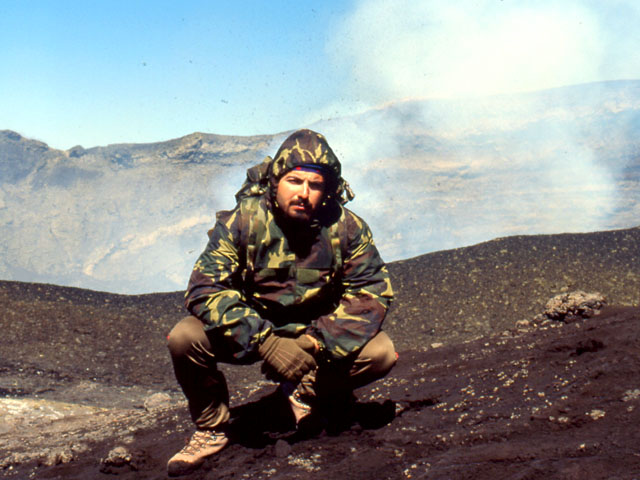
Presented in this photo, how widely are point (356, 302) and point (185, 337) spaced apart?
Answer: 2.68 feet

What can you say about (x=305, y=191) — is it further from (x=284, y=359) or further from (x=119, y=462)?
(x=119, y=462)

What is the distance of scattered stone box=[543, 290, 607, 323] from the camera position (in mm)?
5660

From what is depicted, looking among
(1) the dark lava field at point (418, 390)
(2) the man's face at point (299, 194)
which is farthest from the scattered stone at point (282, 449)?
(2) the man's face at point (299, 194)

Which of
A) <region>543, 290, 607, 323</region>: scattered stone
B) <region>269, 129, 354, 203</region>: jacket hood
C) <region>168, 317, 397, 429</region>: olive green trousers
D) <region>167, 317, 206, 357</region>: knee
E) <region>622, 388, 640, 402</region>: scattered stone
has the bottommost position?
<region>543, 290, 607, 323</region>: scattered stone

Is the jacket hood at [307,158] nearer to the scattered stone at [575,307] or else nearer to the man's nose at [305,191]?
the man's nose at [305,191]

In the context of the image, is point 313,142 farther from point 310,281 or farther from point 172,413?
point 172,413

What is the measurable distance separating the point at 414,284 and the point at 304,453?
21.2 feet

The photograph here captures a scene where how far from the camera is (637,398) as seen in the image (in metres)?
2.93

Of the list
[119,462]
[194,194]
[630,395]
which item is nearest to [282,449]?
[119,462]

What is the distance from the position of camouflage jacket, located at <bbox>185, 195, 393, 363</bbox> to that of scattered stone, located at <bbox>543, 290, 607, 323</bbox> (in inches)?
130

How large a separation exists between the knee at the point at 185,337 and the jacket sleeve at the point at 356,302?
530 mm

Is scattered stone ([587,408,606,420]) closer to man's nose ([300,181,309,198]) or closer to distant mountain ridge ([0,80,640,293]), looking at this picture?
man's nose ([300,181,309,198])

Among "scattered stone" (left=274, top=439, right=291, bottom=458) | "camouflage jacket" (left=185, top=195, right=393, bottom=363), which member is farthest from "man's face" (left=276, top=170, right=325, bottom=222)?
"scattered stone" (left=274, top=439, right=291, bottom=458)

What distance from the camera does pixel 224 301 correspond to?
9.11 ft
